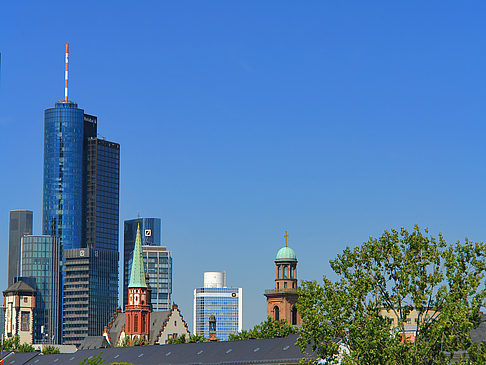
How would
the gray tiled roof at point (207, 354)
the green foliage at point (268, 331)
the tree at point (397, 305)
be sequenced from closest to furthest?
1. the tree at point (397, 305)
2. the gray tiled roof at point (207, 354)
3. the green foliage at point (268, 331)

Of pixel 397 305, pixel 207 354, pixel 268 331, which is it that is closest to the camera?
pixel 397 305

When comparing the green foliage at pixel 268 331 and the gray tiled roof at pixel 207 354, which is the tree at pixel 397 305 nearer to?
the gray tiled roof at pixel 207 354

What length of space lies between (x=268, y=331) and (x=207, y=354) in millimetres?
52147

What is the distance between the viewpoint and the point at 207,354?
131m

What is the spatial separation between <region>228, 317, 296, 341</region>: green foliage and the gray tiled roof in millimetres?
29460

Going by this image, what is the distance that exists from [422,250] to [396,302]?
14.5ft

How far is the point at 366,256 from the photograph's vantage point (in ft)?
233

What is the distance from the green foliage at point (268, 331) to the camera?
6978 inches

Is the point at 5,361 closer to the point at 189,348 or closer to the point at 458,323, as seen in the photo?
the point at 189,348

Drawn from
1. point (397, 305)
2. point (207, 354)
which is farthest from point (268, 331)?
Answer: point (397, 305)

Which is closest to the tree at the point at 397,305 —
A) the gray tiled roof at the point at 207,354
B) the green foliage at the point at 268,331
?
the gray tiled roof at the point at 207,354

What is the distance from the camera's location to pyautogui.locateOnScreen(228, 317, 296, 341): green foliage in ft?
582

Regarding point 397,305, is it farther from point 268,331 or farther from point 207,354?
point 268,331

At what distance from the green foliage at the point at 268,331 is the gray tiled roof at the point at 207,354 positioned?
96.7 ft
